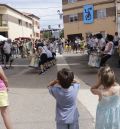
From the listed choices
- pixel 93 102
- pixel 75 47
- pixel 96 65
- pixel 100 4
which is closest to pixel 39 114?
pixel 93 102

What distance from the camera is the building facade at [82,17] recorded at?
71.2 meters

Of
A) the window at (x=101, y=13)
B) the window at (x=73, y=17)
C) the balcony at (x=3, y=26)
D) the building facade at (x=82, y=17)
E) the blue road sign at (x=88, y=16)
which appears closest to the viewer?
the blue road sign at (x=88, y=16)

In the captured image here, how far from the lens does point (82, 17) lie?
242 ft

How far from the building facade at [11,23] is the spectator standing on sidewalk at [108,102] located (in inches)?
3068

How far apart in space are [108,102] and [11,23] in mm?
83923

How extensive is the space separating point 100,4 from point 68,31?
7112mm

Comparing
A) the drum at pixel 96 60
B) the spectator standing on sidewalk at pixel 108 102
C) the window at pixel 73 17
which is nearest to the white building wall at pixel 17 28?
the window at pixel 73 17

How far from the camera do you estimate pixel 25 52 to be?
43250 mm

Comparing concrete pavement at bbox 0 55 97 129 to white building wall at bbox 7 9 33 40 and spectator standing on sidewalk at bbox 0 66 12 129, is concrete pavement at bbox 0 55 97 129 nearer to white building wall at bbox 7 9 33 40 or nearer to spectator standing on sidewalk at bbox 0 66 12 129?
spectator standing on sidewalk at bbox 0 66 12 129

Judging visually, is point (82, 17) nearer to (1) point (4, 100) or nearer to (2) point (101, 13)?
(2) point (101, 13)

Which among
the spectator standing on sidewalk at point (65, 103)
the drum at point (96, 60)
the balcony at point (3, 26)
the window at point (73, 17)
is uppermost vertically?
the window at point (73, 17)

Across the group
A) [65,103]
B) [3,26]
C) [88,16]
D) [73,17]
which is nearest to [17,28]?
[3,26]

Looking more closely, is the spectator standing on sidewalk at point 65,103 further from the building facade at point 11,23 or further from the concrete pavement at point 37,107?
the building facade at point 11,23

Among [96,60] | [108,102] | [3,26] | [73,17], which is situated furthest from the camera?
[3,26]
